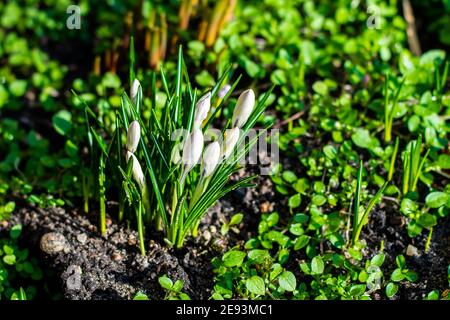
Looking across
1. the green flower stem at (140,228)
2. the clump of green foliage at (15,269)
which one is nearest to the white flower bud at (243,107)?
the green flower stem at (140,228)

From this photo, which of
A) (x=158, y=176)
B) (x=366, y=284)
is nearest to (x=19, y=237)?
(x=158, y=176)

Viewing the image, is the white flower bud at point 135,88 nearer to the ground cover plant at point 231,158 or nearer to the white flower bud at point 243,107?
the ground cover plant at point 231,158

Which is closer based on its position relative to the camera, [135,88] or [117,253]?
[135,88]

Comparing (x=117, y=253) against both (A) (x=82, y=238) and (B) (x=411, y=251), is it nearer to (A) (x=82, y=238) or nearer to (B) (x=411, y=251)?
(A) (x=82, y=238)

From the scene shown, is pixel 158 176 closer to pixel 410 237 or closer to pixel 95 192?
pixel 95 192

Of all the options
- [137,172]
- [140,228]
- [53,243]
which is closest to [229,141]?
[137,172]

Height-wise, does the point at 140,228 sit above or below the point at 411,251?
above
